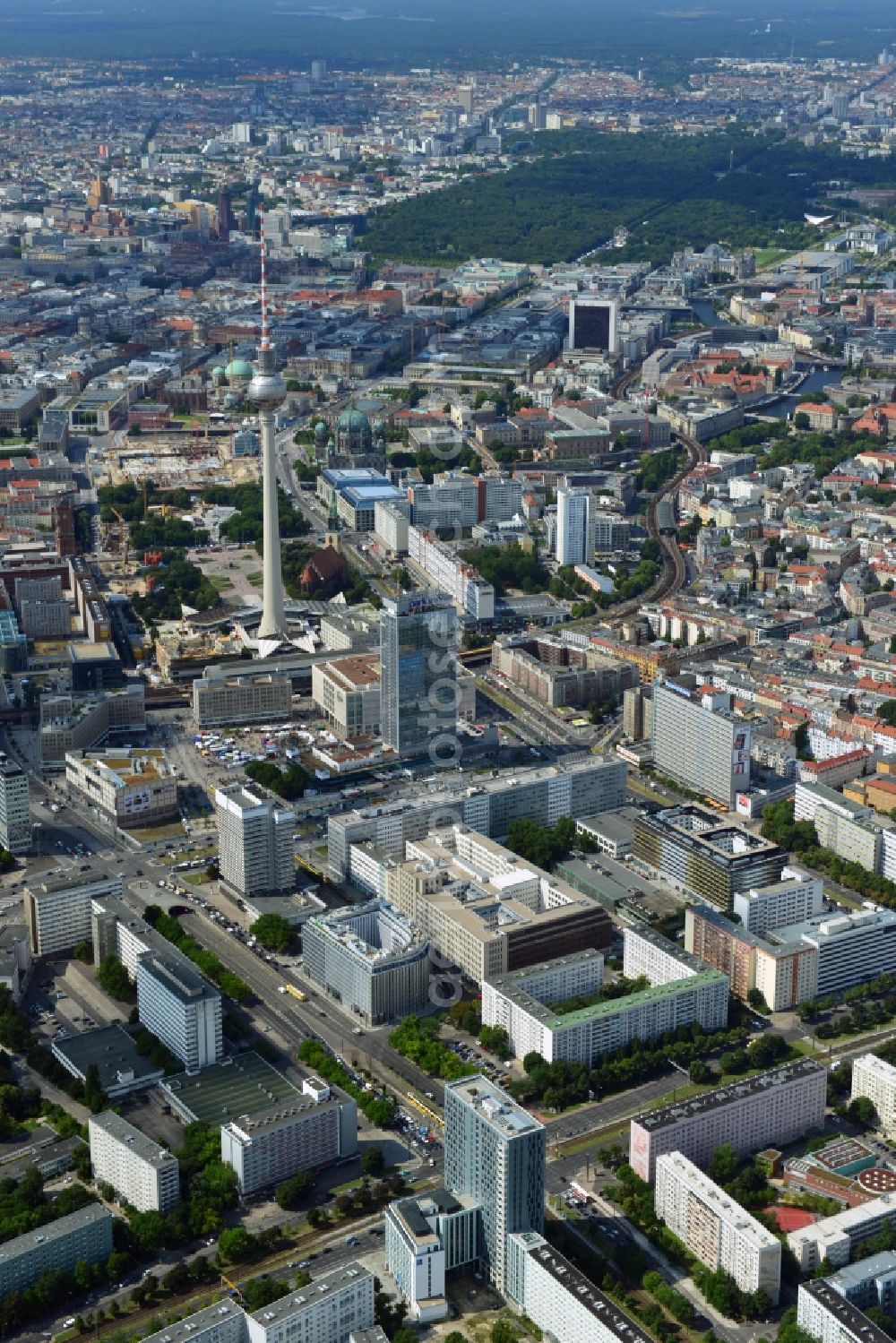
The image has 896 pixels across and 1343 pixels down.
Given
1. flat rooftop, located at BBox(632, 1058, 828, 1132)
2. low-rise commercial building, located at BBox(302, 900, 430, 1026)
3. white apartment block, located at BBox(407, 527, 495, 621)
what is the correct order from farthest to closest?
white apartment block, located at BBox(407, 527, 495, 621) → low-rise commercial building, located at BBox(302, 900, 430, 1026) → flat rooftop, located at BBox(632, 1058, 828, 1132)

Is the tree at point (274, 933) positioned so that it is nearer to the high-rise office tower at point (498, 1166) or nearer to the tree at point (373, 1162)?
the tree at point (373, 1162)

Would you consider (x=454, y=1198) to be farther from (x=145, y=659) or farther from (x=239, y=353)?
(x=239, y=353)

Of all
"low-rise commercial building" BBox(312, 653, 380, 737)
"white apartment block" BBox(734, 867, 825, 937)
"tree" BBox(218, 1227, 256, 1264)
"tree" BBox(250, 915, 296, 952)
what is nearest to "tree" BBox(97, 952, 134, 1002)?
"tree" BBox(250, 915, 296, 952)

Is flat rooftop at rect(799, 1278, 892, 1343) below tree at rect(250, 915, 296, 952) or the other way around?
the other way around

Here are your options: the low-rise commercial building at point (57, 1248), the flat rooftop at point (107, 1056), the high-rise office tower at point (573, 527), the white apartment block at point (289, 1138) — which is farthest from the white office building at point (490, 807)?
the high-rise office tower at point (573, 527)

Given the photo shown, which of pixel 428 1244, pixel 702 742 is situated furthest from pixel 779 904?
pixel 428 1244

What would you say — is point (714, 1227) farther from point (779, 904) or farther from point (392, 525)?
point (392, 525)

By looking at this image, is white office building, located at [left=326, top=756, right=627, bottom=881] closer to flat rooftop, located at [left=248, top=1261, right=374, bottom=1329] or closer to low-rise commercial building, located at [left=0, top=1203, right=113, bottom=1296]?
low-rise commercial building, located at [left=0, top=1203, right=113, bottom=1296]
